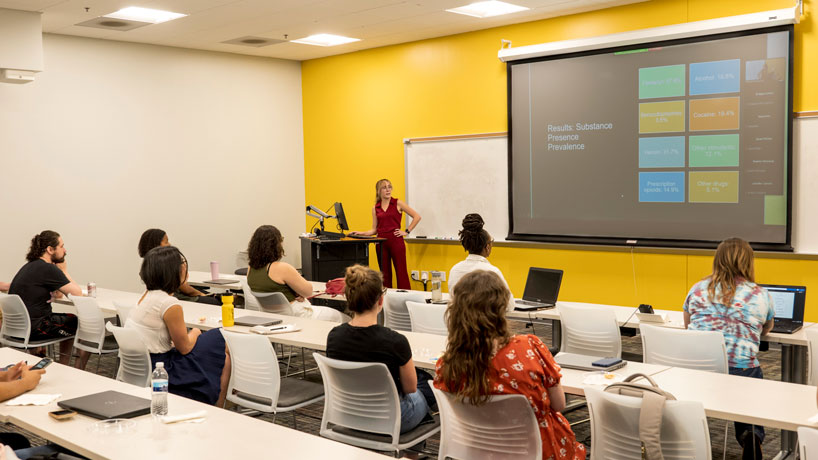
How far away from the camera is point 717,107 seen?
7453mm

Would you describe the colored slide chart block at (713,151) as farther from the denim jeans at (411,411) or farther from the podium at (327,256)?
the denim jeans at (411,411)

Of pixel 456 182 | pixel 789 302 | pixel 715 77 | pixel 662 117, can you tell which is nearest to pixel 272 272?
pixel 789 302

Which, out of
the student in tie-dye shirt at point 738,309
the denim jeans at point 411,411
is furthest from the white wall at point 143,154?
the student in tie-dye shirt at point 738,309

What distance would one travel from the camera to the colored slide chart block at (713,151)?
7.40 metres

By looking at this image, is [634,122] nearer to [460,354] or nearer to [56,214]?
[460,354]

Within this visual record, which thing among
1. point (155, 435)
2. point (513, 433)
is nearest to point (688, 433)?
point (513, 433)

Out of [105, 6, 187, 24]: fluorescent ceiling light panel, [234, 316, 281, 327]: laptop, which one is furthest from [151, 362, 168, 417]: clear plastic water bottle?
[105, 6, 187, 24]: fluorescent ceiling light panel

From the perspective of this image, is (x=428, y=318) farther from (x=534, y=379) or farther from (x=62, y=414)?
(x=62, y=414)

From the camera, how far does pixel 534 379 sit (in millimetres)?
2988

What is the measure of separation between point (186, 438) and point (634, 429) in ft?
5.50

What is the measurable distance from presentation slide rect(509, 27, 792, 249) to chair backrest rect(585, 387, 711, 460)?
199 inches

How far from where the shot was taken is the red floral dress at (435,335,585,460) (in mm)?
2980

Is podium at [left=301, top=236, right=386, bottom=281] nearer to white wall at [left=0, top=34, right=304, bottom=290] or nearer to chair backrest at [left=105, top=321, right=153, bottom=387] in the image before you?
white wall at [left=0, top=34, right=304, bottom=290]

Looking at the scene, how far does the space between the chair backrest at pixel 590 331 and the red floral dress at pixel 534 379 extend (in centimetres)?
190
